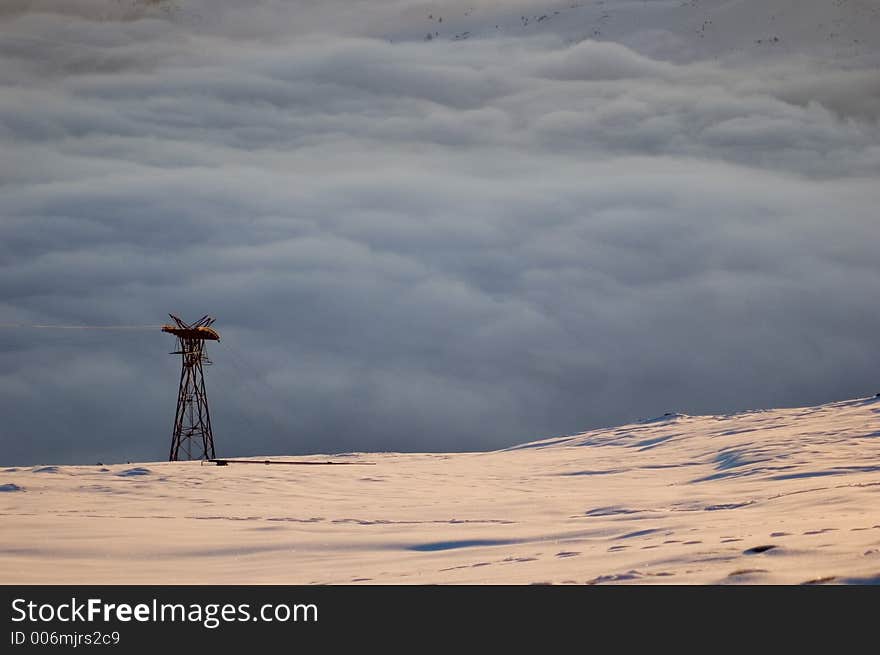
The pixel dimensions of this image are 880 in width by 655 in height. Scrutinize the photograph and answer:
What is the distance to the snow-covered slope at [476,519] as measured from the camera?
11.3 m

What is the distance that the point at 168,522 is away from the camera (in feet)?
56.6

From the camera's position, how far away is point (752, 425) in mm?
33562

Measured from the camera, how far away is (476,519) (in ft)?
57.7

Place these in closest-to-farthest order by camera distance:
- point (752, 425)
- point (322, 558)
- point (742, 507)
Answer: point (322, 558), point (742, 507), point (752, 425)

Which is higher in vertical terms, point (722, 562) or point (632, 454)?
point (632, 454)

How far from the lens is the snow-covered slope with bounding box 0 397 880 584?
37.1ft
